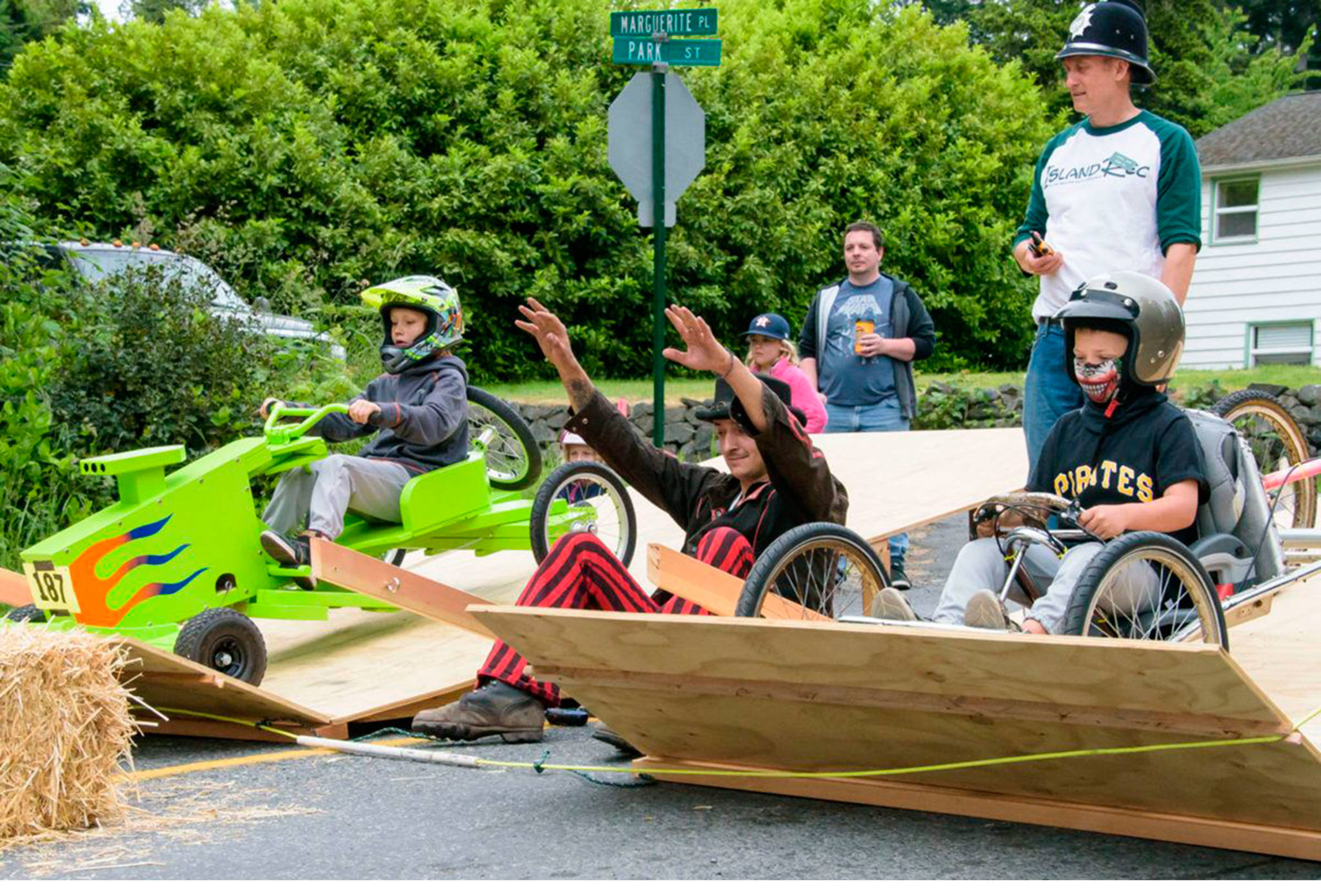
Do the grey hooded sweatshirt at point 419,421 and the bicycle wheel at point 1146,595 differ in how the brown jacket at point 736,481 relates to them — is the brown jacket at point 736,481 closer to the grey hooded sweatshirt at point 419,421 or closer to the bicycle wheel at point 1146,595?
the bicycle wheel at point 1146,595

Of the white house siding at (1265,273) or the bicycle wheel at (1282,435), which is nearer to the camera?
the bicycle wheel at (1282,435)

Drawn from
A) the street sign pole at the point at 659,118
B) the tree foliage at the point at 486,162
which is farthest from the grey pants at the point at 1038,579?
the tree foliage at the point at 486,162

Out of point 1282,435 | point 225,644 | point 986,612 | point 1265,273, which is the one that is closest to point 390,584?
point 225,644

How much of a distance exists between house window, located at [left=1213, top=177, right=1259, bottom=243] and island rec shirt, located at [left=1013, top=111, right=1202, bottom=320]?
954 inches

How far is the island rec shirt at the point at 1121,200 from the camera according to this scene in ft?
22.1

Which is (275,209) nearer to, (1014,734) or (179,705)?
(179,705)

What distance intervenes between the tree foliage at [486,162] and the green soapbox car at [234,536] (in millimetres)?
6228

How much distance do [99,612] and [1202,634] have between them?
4085 mm

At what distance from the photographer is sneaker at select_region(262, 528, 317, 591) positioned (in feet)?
24.1

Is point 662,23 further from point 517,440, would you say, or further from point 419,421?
point 419,421

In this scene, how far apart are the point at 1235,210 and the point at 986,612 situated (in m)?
26.9

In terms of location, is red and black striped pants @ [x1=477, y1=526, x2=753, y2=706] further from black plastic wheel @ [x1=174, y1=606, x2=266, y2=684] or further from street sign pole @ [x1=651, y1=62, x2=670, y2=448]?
street sign pole @ [x1=651, y1=62, x2=670, y2=448]

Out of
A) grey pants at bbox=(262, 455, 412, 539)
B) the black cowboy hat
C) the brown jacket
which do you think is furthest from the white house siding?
the brown jacket

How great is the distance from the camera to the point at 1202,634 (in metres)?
5.14
